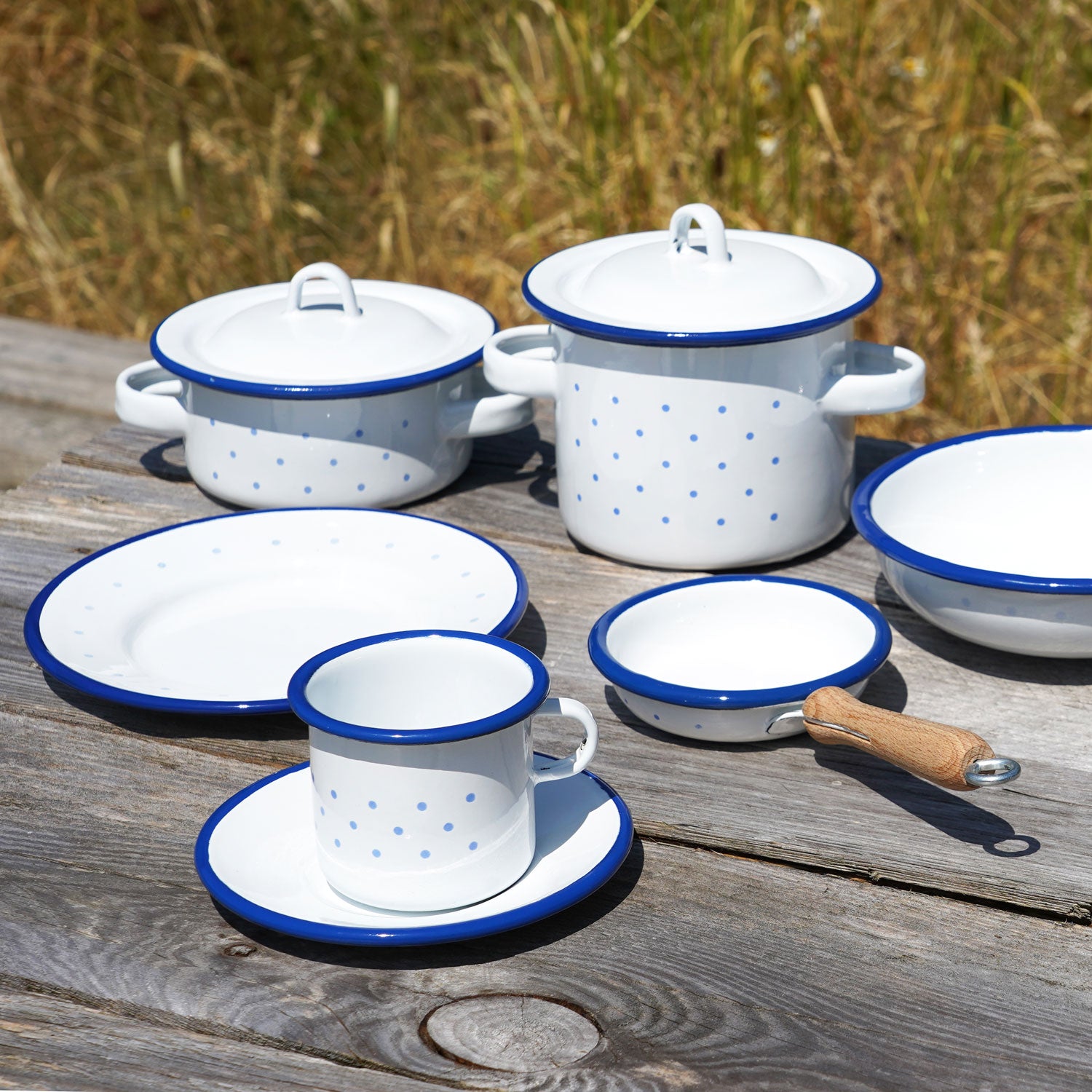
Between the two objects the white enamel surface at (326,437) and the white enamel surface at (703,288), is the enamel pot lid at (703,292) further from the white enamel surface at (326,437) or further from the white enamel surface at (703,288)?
the white enamel surface at (326,437)

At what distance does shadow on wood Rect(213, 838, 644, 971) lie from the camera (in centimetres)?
79

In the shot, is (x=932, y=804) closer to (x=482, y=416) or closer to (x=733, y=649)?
(x=733, y=649)

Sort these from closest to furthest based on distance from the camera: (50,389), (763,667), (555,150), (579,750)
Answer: (579,750)
(763,667)
(50,389)
(555,150)

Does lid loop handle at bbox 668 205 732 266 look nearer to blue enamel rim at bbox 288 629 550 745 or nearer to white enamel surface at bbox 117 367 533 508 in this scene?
white enamel surface at bbox 117 367 533 508

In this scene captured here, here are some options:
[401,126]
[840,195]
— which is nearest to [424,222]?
[401,126]

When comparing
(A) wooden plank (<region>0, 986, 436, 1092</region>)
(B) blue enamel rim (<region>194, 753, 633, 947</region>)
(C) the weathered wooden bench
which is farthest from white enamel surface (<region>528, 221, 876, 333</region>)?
(A) wooden plank (<region>0, 986, 436, 1092</region>)

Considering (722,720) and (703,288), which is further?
(703,288)

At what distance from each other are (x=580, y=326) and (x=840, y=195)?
97 cm

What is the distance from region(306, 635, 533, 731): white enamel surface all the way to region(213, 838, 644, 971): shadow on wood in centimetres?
13

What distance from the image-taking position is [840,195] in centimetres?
200

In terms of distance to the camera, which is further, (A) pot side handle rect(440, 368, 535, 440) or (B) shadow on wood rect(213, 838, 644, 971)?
(A) pot side handle rect(440, 368, 535, 440)

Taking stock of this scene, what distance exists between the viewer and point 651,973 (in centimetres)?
78

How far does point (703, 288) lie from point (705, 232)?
0.05m

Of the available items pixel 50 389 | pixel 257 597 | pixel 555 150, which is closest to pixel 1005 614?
pixel 257 597
